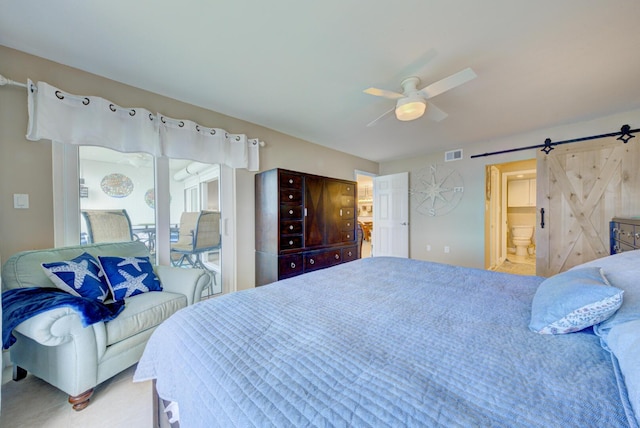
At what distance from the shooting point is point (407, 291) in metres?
1.37

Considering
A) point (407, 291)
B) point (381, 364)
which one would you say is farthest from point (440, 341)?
point (407, 291)

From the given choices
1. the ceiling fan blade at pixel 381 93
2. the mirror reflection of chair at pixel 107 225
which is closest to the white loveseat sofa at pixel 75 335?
the mirror reflection of chair at pixel 107 225

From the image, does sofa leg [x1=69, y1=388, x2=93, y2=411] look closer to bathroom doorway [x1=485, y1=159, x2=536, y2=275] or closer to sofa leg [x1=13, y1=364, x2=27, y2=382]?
sofa leg [x1=13, y1=364, x2=27, y2=382]

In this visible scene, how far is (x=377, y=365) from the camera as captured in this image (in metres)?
0.71

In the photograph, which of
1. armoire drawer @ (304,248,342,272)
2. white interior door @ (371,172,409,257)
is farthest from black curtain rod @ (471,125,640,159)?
armoire drawer @ (304,248,342,272)

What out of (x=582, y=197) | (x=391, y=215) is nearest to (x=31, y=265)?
(x=391, y=215)

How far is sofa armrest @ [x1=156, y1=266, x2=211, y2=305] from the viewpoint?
6.61 feet

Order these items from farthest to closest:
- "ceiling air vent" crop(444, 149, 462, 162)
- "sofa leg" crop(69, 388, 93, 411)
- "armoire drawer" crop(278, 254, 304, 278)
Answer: "ceiling air vent" crop(444, 149, 462, 162)
"armoire drawer" crop(278, 254, 304, 278)
"sofa leg" crop(69, 388, 93, 411)

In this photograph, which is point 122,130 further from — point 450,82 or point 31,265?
point 450,82

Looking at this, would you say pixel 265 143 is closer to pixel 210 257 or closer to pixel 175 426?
pixel 210 257

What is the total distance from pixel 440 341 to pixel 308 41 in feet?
6.50

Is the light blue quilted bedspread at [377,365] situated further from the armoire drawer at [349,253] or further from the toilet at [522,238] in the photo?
the toilet at [522,238]

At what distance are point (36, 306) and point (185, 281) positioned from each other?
2.74 ft

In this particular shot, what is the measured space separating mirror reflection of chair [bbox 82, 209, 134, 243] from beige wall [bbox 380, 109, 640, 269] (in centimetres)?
462
